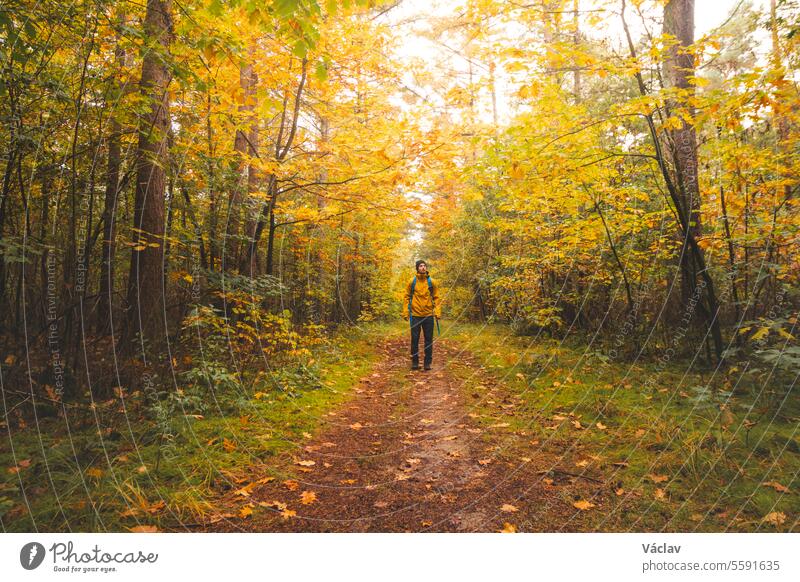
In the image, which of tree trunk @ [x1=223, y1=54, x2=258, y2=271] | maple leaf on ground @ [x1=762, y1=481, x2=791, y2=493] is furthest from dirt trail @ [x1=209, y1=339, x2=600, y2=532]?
tree trunk @ [x1=223, y1=54, x2=258, y2=271]

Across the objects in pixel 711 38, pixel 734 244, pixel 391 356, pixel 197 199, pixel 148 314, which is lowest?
pixel 391 356

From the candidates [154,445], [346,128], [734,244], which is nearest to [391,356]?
[346,128]

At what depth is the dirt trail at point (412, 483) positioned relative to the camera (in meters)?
2.52

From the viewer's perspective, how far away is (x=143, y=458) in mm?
3104

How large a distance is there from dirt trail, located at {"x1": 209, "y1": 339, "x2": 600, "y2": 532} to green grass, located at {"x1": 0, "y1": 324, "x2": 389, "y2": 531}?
0.28m

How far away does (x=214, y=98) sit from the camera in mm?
5129

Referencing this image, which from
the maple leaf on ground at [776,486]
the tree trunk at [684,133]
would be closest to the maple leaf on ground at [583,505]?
the maple leaf on ground at [776,486]

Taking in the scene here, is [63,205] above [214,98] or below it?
below

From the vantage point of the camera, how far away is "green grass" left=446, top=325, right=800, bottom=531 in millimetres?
2484

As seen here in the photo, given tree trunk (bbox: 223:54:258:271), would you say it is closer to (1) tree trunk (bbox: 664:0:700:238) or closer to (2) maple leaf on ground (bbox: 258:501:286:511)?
(2) maple leaf on ground (bbox: 258:501:286:511)

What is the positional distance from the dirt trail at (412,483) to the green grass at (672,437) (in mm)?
324

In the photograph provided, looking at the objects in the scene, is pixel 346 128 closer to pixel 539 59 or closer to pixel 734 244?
pixel 539 59

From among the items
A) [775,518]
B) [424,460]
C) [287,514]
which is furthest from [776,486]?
[287,514]
